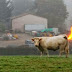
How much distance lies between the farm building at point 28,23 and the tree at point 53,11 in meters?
8.80

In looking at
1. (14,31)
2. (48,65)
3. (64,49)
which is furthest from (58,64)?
(14,31)

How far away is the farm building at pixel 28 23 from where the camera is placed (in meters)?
98.0

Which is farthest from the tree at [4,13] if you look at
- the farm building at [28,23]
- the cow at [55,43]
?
the cow at [55,43]

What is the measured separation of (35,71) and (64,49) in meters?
8.07

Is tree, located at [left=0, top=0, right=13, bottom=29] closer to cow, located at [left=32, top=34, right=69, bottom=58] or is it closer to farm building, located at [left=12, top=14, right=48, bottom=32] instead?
farm building, located at [left=12, top=14, right=48, bottom=32]

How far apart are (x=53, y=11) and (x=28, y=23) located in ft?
66.6

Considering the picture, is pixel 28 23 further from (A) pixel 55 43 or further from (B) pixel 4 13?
(A) pixel 55 43

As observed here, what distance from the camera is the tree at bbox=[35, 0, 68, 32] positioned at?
11054cm

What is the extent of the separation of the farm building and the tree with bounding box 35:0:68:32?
8.80m

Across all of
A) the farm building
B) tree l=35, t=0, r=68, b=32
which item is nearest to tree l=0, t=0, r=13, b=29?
tree l=35, t=0, r=68, b=32

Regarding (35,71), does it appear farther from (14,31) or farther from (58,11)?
(58,11)

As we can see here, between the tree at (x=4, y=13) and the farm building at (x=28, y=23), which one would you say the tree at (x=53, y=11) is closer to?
the farm building at (x=28, y=23)

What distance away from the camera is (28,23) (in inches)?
3944

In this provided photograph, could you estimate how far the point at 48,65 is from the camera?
530 inches
